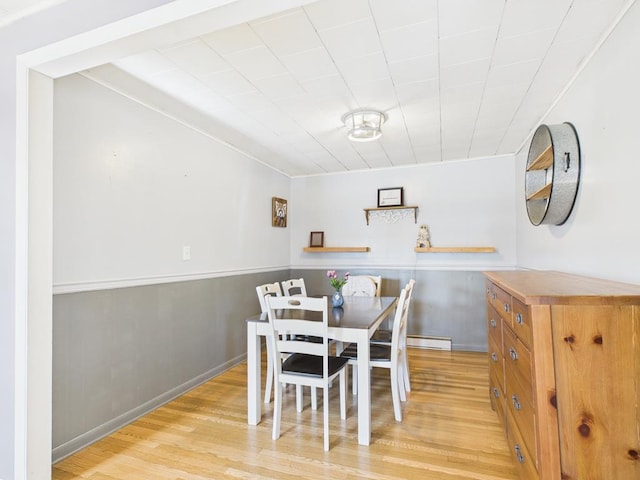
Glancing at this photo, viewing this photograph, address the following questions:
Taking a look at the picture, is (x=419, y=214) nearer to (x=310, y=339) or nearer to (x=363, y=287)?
(x=363, y=287)

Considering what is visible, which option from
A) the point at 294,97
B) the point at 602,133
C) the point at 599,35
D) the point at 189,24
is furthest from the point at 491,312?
the point at 189,24

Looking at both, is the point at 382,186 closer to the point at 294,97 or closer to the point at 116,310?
the point at 294,97

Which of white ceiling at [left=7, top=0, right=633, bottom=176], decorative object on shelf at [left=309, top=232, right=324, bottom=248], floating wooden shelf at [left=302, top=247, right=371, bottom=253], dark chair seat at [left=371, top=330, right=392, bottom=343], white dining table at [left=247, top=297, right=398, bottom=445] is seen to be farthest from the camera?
decorative object on shelf at [left=309, top=232, right=324, bottom=248]

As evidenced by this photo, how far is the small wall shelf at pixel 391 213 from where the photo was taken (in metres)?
4.46

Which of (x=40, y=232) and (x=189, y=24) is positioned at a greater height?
(x=189, y=24)

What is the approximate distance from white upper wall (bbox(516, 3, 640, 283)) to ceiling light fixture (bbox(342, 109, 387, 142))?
1.30 metres

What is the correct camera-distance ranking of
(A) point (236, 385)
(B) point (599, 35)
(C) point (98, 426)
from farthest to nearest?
(A) point (236, 385) → (C) point (98, 426) → (B) point (599, 35)

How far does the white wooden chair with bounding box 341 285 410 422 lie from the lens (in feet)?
8.11

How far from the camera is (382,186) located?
15.1ft

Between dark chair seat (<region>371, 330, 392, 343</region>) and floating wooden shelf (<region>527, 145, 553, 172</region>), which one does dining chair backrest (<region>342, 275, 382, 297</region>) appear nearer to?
dark chair seat (<region>371, 330, 392, 343</region>)

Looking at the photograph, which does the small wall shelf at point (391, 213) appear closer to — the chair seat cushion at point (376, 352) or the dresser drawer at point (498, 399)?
the chair seat cushion at point (376, 352)

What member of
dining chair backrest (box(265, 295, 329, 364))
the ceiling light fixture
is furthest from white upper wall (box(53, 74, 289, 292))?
the ceiling light fixture

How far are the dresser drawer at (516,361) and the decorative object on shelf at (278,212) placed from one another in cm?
318

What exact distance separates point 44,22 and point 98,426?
90.8 inches
